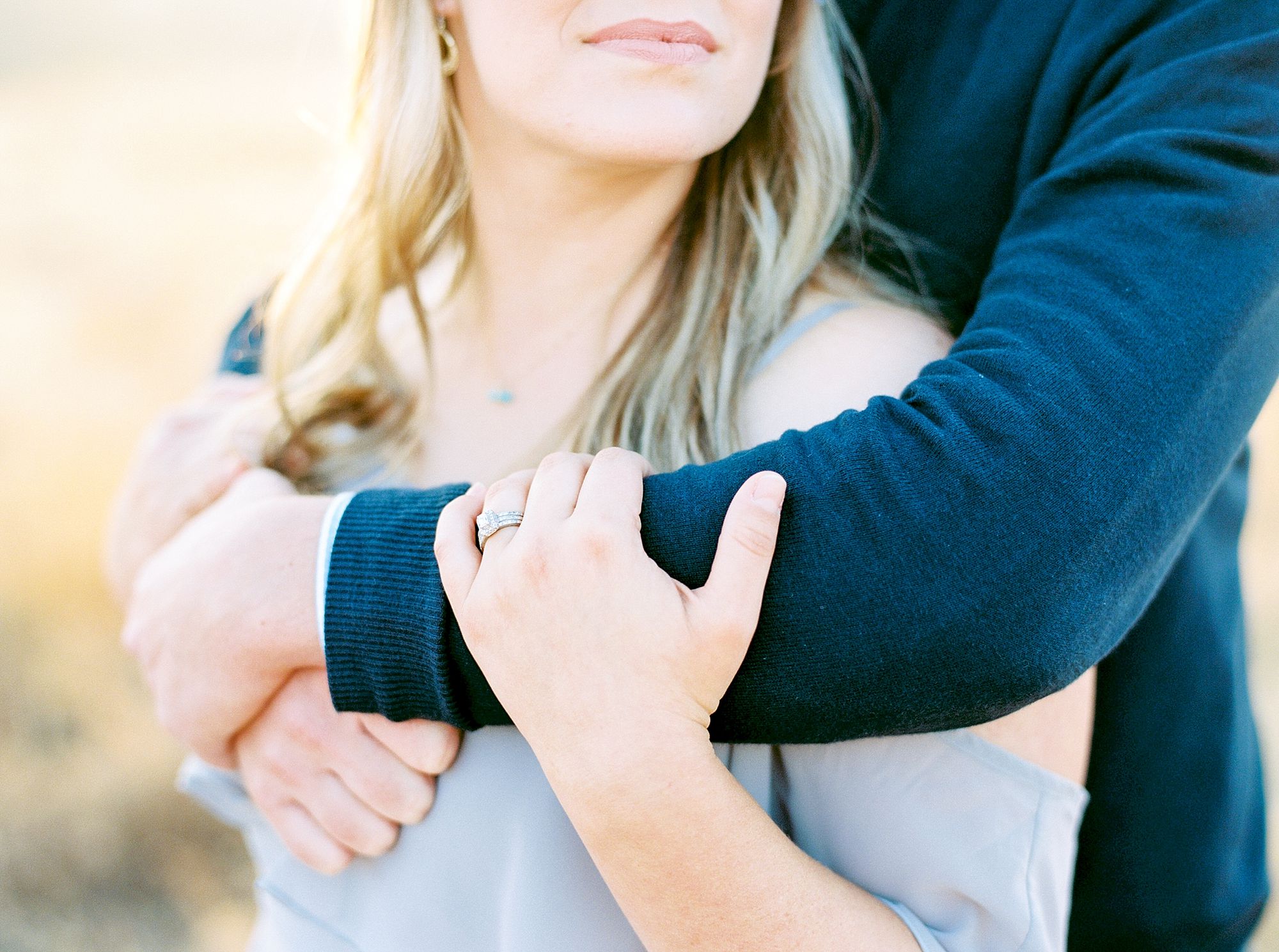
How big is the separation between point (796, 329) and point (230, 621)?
2.60 feet

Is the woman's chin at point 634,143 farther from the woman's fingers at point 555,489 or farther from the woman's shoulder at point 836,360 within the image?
the woman's fingers at point 555,489

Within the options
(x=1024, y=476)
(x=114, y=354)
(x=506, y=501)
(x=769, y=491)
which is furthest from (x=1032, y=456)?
(x=114, y=354)

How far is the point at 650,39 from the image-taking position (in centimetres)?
132

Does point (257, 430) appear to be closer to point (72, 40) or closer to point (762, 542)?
point (762, 542)

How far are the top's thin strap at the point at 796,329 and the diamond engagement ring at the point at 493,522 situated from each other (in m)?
0.45

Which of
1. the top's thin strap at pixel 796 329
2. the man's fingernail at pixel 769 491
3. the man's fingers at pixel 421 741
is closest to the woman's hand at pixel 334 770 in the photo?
the man's fingers at pixel 421 741

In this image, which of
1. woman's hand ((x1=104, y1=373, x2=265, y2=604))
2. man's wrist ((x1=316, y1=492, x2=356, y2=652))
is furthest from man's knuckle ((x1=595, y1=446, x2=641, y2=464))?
woman's hand ((x1=104, y1=373, x2=265, y2=604))

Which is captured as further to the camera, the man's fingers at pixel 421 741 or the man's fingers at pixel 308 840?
the man's fingers at pixel 308 840

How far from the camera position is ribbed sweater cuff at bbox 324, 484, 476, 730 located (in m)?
1.11

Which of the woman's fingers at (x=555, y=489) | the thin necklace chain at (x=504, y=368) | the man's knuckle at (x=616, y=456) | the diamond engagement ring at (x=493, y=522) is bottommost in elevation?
the thin necklace chain at (x=504, y=368)

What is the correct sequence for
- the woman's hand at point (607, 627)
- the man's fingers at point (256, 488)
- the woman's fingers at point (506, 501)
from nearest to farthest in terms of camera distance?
the woman's hand at point (607, 627) < the woman's fingers at point (506, 501) < the man's fingers at point (256, 488)

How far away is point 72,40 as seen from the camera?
8.20 meters

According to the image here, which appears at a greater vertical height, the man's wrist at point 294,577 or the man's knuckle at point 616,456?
the man's knuckle at point 616,456

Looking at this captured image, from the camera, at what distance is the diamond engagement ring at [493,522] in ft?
3.50
